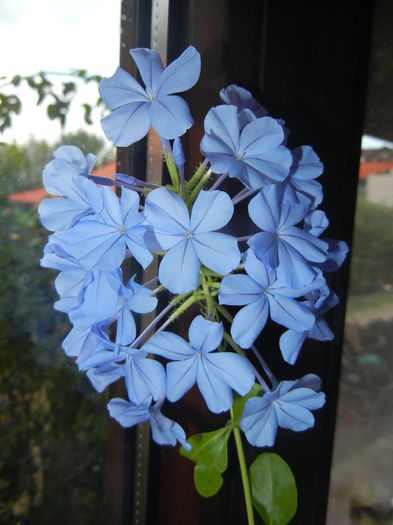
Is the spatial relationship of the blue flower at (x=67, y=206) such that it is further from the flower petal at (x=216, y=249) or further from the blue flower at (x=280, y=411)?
the blue flower at (x=280, y=411)

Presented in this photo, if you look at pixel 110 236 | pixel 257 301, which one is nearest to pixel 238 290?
pixel 257 301

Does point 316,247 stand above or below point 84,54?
below

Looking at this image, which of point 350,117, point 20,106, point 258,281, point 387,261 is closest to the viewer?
point 258,281

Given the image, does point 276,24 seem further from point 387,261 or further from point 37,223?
point 387,261

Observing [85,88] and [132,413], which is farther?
[85,88]

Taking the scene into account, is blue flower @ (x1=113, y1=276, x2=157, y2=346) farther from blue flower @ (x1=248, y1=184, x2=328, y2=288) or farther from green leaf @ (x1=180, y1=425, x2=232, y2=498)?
green leaf @ (x1=180, y1=425, x2=232, y2=498)

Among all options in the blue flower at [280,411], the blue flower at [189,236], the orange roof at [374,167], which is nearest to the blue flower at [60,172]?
the blue flower at [189,236]

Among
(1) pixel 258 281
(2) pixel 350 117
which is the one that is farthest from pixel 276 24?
(1) pixel 258 281
